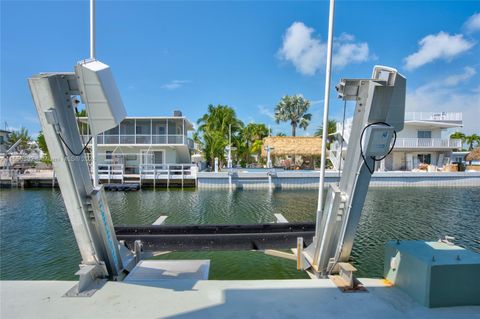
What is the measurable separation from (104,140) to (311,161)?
22145 mm

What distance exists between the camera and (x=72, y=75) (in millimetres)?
2959

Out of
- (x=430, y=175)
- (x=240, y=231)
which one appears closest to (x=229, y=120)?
(x=430, y=175)

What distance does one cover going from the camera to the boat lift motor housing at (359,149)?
2969mm

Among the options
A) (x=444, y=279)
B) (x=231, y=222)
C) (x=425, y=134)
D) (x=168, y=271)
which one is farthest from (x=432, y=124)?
(x=168, y=271)

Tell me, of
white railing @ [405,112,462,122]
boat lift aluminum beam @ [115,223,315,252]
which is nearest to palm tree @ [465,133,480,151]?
white railing @ [405,112,462,122]

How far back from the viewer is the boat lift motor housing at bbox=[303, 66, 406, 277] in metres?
2.97

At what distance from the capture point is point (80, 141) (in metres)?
3.26

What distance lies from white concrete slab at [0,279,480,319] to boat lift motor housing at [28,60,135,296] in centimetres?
33

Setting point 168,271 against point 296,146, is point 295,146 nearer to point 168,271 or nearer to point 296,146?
point 296,146

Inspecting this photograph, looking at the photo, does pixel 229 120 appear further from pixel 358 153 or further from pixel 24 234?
pixel 358 153

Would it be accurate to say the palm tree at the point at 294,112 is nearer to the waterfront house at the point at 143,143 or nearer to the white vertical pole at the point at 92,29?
the waterfront house at the point at 143,143

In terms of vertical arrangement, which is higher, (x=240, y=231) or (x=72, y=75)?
(x=72, y=75)

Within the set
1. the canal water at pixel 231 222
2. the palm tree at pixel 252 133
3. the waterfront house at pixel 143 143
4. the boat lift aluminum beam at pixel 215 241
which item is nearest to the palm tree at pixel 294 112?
the palm tree at pixel 252 133

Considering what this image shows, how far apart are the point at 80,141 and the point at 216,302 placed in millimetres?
2435
